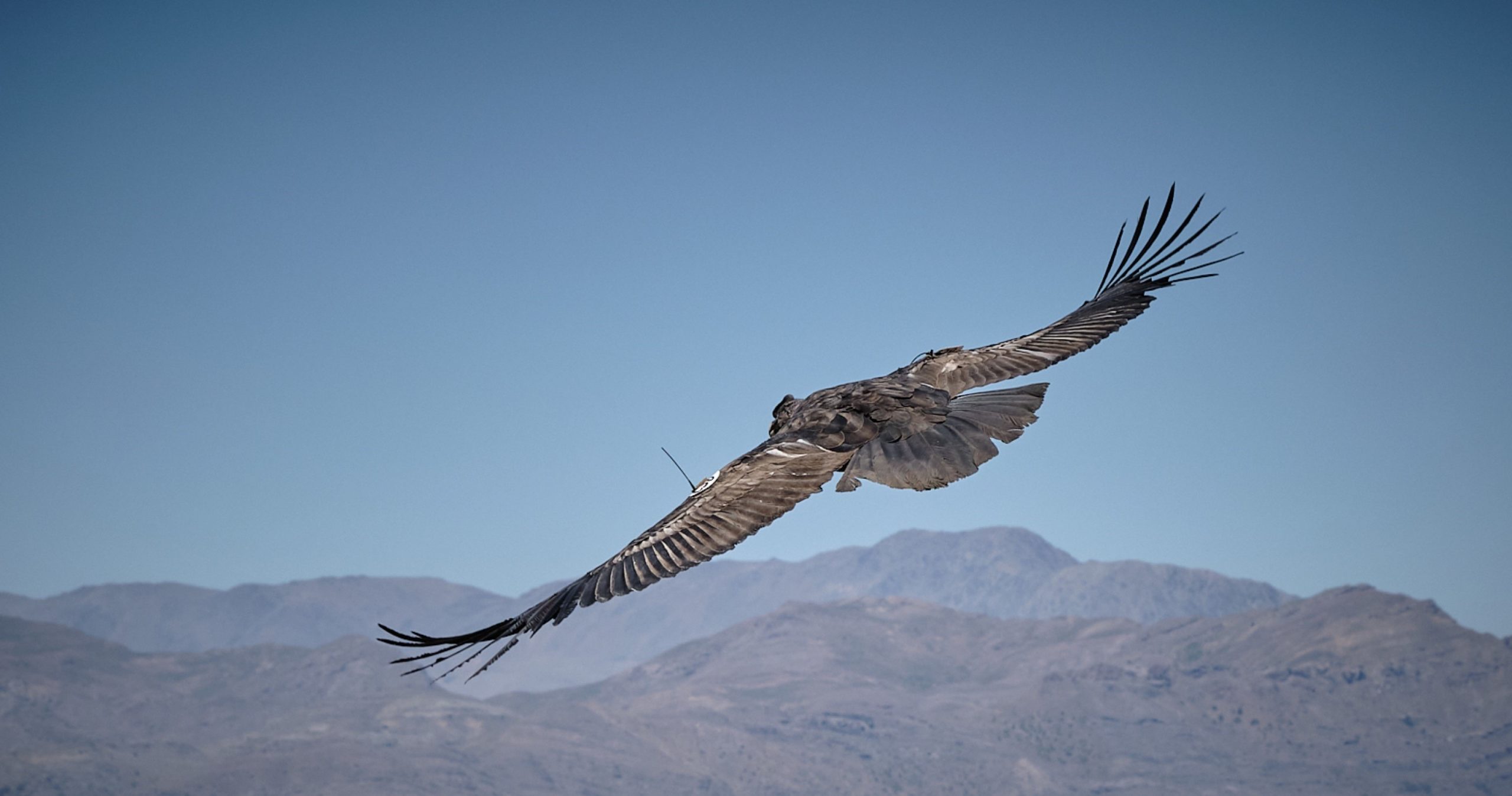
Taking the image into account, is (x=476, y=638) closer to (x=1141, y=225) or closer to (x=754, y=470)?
(x=754, y=470)

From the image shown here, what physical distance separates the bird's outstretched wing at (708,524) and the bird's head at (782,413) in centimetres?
76

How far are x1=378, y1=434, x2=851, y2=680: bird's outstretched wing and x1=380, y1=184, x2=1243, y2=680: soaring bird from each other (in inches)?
0.5

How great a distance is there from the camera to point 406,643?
12062 mm

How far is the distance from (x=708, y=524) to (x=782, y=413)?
253cm

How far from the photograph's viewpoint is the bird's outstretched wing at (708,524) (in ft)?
42.2

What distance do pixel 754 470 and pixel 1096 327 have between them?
26.0 ft

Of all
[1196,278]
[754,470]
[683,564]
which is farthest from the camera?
[1196,278]

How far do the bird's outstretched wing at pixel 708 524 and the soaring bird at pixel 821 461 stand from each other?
1 centimetres

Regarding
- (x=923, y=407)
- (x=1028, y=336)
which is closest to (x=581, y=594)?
(x=923, y=407)

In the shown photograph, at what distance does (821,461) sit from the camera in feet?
46.4

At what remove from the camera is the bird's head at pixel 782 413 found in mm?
15578

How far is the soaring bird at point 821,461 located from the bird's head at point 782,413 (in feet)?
0.07

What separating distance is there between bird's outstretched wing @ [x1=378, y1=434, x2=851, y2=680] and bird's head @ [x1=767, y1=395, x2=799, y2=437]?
0.76 meters

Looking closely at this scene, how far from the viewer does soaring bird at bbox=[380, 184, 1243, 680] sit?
13.0 metres
